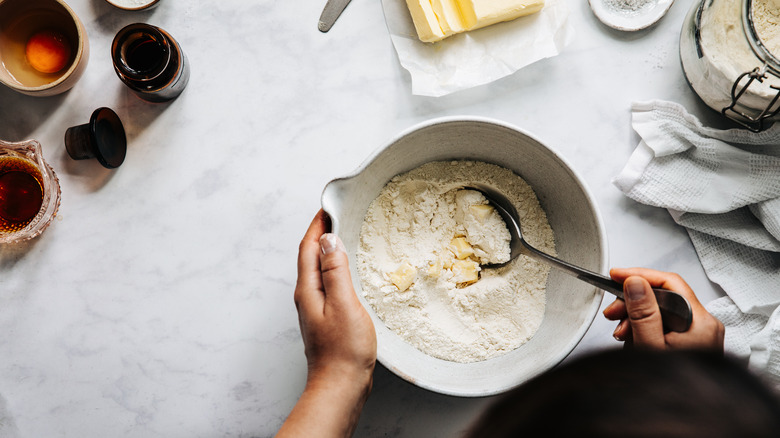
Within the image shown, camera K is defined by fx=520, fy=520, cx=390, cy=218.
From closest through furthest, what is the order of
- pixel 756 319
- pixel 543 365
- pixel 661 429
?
pixel 661 429 → pixel 543 365 → pixel 756 319

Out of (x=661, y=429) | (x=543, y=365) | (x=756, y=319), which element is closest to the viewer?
(x=661, y=429)

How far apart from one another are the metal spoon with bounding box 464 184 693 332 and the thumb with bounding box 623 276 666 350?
19 millimetres

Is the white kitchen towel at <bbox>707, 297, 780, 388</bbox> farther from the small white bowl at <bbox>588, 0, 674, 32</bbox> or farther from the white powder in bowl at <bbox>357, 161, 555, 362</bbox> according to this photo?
the small white bowl at <bbox>588, 0, 674, 32</bbox>

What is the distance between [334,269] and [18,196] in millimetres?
670

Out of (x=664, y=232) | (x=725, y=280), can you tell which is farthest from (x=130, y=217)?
(x=725, y=280)

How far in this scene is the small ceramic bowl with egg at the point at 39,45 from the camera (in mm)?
944

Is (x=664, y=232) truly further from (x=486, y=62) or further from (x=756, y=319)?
(x=486, y=62)

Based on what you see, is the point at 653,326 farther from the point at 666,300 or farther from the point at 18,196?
the point at 18,196

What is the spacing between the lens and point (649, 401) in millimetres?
444

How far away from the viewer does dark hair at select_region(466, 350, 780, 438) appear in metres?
0.44

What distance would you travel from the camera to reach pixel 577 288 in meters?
0.83

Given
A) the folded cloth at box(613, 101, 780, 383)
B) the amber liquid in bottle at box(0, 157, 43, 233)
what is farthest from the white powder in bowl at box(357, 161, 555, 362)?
the amber liquid in bottle at box(0, 157, 43, 233)

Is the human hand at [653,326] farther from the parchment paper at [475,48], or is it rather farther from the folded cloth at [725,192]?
the parchment paper at [475,48]

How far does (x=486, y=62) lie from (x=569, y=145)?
22 centimetres
